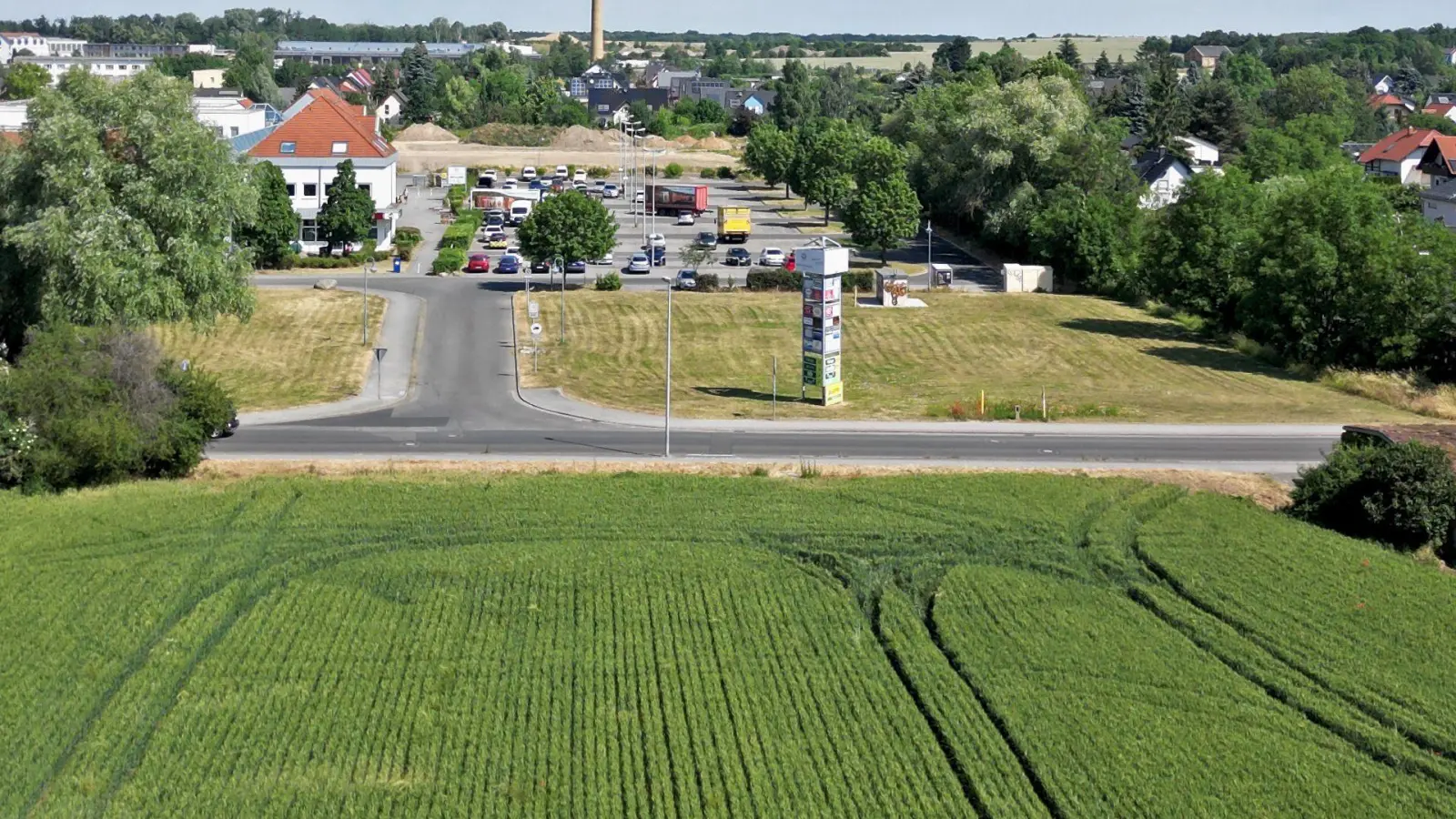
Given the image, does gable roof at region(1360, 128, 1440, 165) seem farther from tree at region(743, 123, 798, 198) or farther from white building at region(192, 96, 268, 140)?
white building at region(192, 96, 268, 140)

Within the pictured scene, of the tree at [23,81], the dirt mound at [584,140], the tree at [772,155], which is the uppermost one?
the tree at [23,81]

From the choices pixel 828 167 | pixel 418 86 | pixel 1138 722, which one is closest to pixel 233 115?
pixel 828 167

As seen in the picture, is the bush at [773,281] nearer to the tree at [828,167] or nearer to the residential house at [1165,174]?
the tree at [828,167]

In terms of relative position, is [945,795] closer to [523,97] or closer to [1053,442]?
[1053,442]

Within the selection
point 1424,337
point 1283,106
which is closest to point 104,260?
point 1424,337

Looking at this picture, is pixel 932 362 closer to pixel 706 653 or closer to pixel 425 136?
pixel 706 653

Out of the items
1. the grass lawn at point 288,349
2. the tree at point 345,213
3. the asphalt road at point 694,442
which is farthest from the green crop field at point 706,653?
the tree at point 345,213

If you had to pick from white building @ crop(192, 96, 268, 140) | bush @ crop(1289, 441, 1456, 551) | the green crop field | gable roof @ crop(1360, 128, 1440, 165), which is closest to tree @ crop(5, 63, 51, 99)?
white building @ crop(192, 96, 268, 140)
